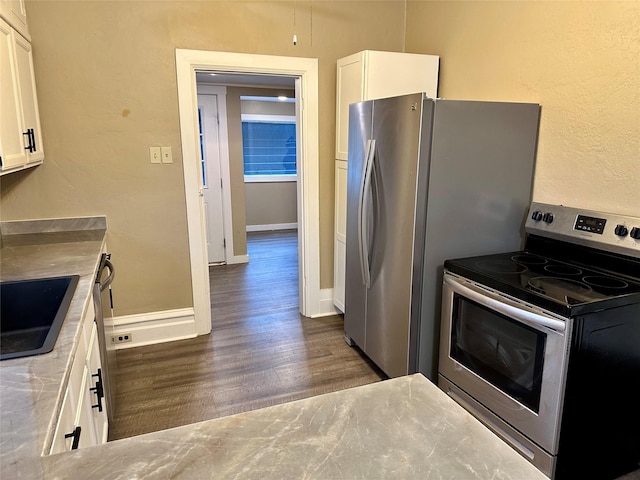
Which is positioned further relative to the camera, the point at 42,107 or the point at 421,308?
the point at 42,107

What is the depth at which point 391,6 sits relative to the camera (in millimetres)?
3443

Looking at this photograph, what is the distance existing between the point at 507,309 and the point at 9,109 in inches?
98.7

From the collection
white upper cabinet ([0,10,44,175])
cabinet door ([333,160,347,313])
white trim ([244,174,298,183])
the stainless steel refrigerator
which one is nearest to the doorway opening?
cabinet door ([333,160,347,313])

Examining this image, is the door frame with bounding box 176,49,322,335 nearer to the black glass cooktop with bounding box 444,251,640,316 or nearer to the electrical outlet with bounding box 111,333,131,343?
the electrical outlet with bounding box 111,333,131,343

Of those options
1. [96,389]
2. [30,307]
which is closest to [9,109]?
[30,307]

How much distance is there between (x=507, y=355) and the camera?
1.86 meters

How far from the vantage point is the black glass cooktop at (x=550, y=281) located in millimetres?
1615

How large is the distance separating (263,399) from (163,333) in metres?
1.15

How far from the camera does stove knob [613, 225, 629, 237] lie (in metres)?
1.86

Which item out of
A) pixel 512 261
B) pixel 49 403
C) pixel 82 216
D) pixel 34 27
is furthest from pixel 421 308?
pixel 34 27

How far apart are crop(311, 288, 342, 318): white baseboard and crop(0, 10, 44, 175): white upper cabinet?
7.50 ft

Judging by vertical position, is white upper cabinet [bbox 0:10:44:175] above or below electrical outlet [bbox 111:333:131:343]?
above

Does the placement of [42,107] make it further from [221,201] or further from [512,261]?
[512,261]

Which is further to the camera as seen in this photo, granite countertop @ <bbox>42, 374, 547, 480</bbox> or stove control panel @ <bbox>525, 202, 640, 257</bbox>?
stove control panel @ <bbox>525, 202, 640, 257</bbox>
